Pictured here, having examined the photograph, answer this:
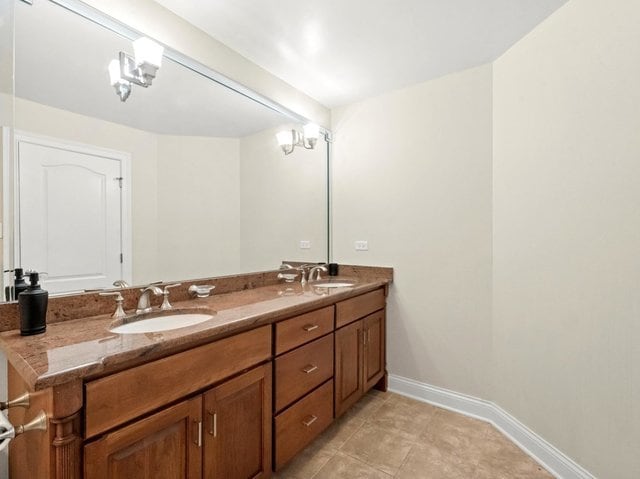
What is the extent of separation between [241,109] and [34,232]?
1.29m

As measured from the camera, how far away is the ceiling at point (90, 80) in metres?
1.19

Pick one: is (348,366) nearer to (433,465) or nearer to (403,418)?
(403,418)

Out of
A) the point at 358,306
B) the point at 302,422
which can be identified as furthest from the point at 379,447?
the point at 358,306

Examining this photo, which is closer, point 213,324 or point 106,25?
point 213,324

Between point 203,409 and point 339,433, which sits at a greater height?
point 203,409

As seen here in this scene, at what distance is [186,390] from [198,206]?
3.38 ft

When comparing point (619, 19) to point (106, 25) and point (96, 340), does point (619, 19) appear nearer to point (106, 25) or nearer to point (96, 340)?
point (106, 25)

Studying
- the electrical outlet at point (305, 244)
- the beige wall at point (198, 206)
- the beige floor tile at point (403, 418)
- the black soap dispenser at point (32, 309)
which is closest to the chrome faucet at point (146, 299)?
the beige wall at point (198, 206)

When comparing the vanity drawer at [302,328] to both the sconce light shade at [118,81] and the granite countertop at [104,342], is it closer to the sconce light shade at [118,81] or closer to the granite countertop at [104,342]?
the granite countertop at [104,342]

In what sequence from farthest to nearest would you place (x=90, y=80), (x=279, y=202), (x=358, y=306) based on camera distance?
(x=279, y=202) < (x=358, y=306) < (x=90, y=80)

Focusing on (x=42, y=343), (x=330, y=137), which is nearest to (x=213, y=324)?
(x=42, y=343)

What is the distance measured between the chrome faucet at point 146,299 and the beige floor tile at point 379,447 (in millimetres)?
1286

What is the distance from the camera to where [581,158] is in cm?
146

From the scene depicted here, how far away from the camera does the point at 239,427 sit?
4.06ft
